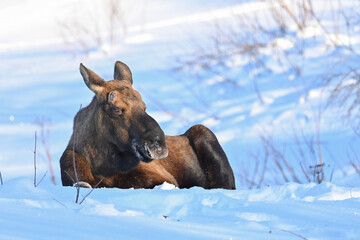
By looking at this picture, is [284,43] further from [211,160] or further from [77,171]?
[77,171]

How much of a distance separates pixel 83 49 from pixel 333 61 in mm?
8644

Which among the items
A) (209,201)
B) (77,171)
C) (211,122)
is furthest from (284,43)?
(209,201)

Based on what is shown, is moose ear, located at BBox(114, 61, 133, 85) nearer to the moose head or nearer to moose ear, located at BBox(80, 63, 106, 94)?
the moose head

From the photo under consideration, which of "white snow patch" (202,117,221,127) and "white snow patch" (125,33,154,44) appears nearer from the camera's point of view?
"white snow patch" (202,117,221,127)

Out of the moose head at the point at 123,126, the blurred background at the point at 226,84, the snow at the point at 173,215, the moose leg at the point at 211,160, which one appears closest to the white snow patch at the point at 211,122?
the blurred background at the point at 226,84

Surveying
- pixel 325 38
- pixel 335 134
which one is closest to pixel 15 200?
pixel 335 134

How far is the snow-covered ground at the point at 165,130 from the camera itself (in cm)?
397

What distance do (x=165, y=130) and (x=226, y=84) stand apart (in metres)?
3.68

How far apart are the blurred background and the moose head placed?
3.89 meters

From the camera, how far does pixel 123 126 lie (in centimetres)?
640

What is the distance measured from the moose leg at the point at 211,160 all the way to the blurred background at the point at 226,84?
84.2 inches

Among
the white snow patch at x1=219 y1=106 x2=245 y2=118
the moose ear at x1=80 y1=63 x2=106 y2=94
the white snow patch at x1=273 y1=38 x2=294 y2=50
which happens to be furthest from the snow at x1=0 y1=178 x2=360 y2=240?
the white snow patch at x1=273 y1=38 x2=294 y2=50

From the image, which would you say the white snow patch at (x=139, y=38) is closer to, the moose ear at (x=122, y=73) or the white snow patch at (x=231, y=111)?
the white snow patch at (x=231, y=111)

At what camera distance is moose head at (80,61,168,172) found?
6.18m
